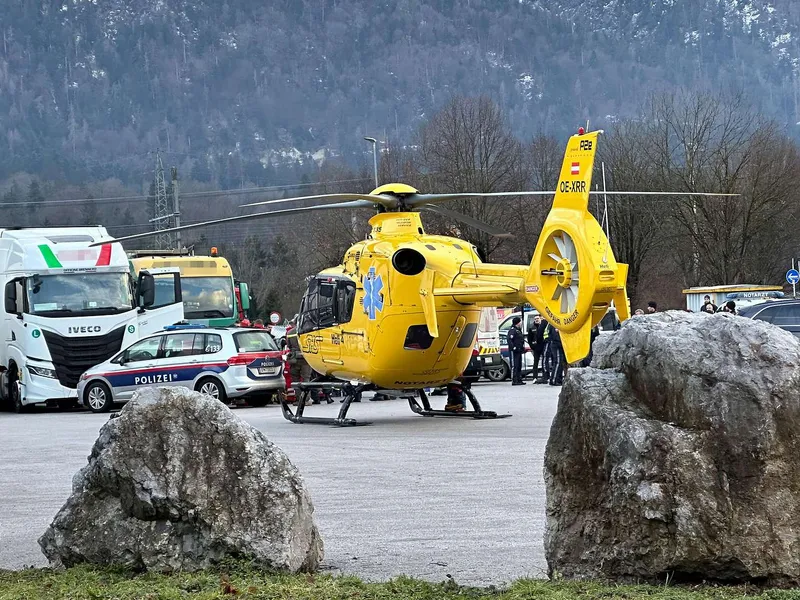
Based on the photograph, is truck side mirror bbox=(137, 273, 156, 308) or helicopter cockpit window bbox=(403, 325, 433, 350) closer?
helicopter cockpit window bbox=(403, 325, 433, 350)

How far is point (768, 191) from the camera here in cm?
5619

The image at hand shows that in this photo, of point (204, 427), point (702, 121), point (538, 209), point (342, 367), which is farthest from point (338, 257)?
point (204, 427)

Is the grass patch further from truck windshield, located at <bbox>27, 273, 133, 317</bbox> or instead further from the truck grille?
truck windshield, located at <bbox>27, 273, 133, 317</bbox>

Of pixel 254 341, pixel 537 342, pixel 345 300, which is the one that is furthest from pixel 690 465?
pixel 537 342

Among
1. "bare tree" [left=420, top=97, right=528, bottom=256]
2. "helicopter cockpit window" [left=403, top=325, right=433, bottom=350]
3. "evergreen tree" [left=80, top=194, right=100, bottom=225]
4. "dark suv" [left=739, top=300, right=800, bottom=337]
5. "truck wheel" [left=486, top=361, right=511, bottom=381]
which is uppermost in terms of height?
"bare tree" [left=420, top=97, right=528, bottom=256]

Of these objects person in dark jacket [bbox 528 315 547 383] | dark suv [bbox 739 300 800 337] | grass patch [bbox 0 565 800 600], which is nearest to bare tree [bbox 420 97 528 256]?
person in dark jacket [bbox 528 315 547 383]

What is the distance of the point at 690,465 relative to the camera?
5.99 m

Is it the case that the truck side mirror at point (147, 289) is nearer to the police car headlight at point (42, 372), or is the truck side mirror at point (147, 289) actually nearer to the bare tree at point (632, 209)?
the police car headlight at point (42, 372)

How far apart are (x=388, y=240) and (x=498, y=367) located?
15400mm

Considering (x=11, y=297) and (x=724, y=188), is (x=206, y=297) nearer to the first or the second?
(x=11, y=297)


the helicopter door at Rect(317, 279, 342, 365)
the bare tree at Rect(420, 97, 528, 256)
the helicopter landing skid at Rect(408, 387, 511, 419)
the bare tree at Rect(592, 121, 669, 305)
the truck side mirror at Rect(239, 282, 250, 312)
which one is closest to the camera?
the helicopter landing skid at Rect(408, 387, 511, 419)

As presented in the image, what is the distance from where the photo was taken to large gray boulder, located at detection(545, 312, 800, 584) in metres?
5.95

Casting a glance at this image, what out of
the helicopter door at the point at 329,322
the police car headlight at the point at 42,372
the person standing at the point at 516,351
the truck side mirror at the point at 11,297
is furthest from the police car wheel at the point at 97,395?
the person standing at the point at 516,351

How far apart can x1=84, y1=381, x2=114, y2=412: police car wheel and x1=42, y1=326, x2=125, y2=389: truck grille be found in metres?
1.03
